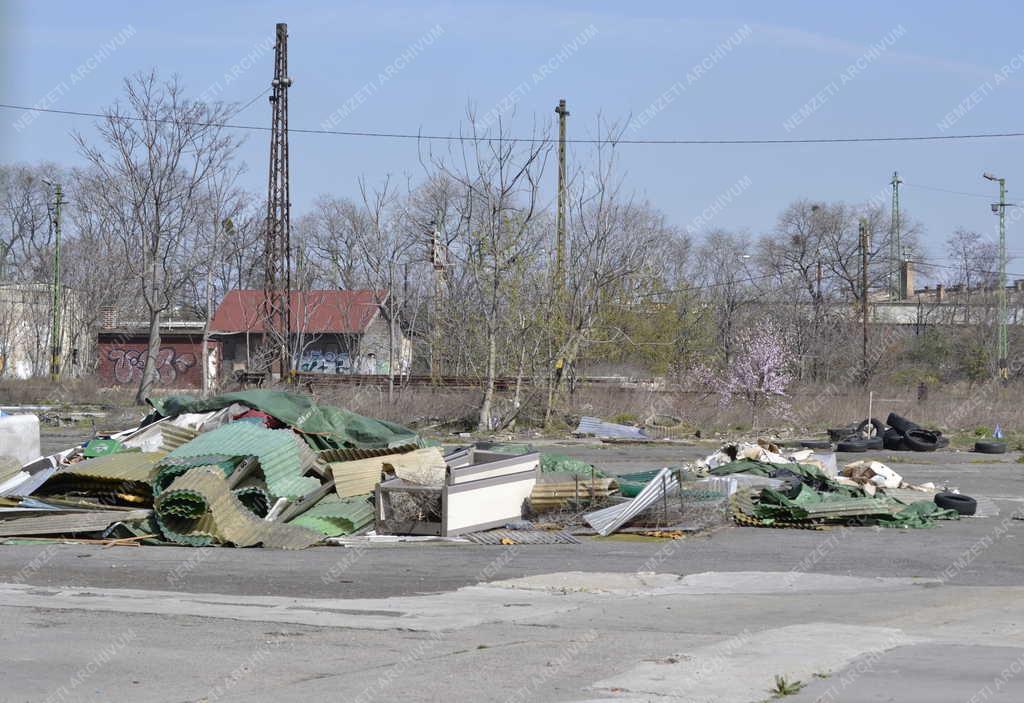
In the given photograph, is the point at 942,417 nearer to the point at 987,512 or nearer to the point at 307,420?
the point at 987,512

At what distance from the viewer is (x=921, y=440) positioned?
1074 inches

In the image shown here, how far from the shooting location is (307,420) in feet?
59.9

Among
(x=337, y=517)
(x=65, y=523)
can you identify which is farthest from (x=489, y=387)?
(x=65, y=523)

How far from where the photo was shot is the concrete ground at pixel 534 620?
6.99 m

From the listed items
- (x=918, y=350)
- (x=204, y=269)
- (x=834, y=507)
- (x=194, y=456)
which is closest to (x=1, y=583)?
(x=194, y=456)

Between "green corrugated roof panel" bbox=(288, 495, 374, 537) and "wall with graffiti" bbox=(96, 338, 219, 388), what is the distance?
49.1m

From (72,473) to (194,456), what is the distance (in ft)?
5.92

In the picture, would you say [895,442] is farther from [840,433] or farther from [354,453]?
[354,453]

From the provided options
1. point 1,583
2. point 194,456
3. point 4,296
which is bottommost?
point 1,583

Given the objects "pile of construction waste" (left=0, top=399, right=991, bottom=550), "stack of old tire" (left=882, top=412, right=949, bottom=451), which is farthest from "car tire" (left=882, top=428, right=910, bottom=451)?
"pile of construction waste" (left=0, top=399, right=991, bottom=550)

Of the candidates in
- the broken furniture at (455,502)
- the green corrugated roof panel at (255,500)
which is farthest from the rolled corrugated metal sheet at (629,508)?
the green corrugated roof panel at (255,500)

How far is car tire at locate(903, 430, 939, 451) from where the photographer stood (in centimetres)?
2708

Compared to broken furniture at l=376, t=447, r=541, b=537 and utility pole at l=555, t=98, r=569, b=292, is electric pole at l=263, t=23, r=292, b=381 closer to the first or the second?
utility pole at l=555, t=98, r=569, b=292

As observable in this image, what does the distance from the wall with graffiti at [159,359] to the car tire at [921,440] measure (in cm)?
4302
